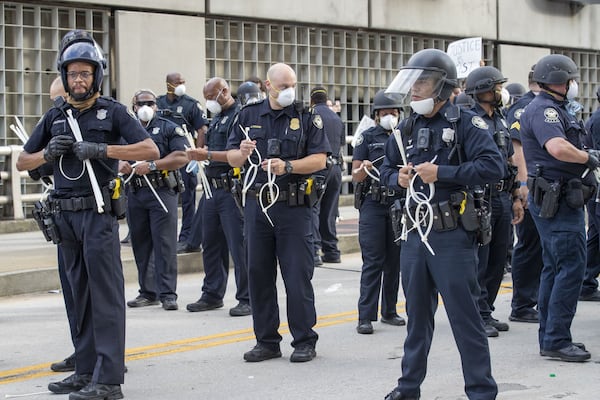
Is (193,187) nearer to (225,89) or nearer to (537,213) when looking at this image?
(225,89)

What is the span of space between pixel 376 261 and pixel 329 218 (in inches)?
169

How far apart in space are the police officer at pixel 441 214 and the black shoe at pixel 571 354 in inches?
70.0

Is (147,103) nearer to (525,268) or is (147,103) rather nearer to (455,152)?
(525,268)

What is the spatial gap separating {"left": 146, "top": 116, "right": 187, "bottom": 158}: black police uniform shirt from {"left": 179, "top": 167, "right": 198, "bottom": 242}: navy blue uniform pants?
2979 mm

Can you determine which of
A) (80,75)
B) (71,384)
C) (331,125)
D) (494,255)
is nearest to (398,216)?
(80,75)

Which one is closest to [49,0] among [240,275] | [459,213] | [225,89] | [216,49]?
[216,49]

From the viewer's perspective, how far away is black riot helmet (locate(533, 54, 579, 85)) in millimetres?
7562

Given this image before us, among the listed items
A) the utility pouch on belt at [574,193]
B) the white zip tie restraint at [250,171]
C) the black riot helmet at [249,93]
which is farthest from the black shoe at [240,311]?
the utility pouch on belt at [574,193]

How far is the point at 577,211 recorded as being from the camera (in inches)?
297

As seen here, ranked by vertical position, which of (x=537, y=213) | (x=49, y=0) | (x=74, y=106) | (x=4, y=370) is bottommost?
(x=4, y=370)

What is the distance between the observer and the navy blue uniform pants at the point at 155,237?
10016 mm

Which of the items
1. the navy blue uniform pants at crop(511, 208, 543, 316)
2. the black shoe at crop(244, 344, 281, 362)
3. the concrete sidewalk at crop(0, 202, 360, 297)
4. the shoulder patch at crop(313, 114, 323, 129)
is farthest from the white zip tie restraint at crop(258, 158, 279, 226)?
the concrete sidewalk at crop(0, 202, 360, 297)

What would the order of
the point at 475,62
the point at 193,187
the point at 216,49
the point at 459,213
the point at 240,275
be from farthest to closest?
the point at 216,49
the point at 475,62
the point at 193,187
the point at 240,275
the point at 459,213

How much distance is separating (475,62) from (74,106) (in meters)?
9.15
